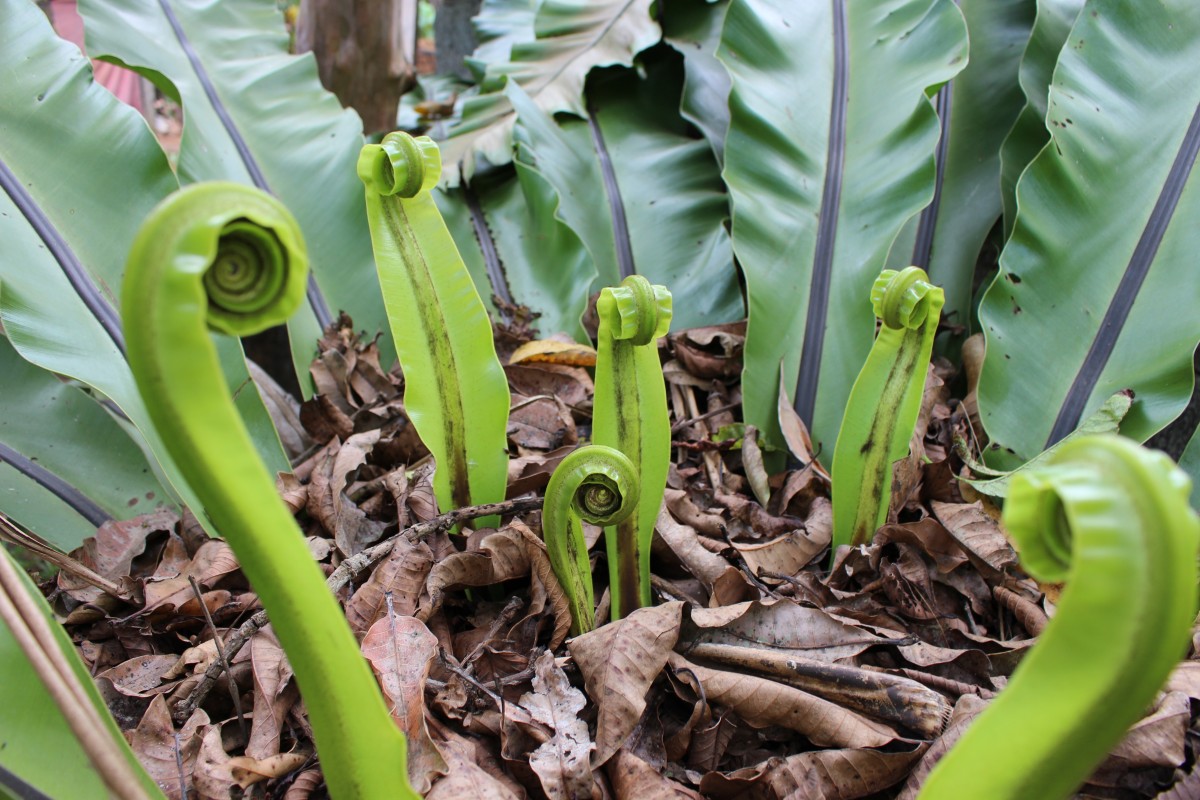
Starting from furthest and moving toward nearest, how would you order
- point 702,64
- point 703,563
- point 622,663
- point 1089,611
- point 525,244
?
point 702,64 → point 525,244 → point 703,563 → point 622,663 → point 1089,611

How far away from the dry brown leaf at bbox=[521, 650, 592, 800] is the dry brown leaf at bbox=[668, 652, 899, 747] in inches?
5.8

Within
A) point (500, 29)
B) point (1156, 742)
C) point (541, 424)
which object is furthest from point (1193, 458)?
point (500, 29)

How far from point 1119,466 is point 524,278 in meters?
1.56

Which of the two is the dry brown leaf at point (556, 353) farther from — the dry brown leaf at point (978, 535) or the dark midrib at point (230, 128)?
the dry brown leaf at point (978, 535)

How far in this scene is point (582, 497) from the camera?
91 cm

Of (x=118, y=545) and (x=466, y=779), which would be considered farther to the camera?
(x=118, y=545)

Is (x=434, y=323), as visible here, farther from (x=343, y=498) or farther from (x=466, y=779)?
(x=466, y=779)

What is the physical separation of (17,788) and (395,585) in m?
0.47

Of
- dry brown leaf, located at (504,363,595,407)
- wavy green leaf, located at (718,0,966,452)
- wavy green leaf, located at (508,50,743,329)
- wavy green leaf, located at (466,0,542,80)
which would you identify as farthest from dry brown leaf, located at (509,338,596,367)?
wavy green leaf, located at (466,0,542,80)

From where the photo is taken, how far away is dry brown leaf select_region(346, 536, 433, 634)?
1102 mm

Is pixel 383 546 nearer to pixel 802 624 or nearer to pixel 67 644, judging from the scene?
pixel 67 644

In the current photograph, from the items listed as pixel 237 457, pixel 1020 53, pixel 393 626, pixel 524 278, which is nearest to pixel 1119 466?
pixel 237 457

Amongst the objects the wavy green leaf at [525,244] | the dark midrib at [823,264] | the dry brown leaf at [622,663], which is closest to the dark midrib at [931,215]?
the dark midrib at [823,264]

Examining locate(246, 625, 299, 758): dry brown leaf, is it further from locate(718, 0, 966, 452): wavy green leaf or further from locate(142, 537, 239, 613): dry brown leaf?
locate(718, 0, 966, 452): wavy green leaf
